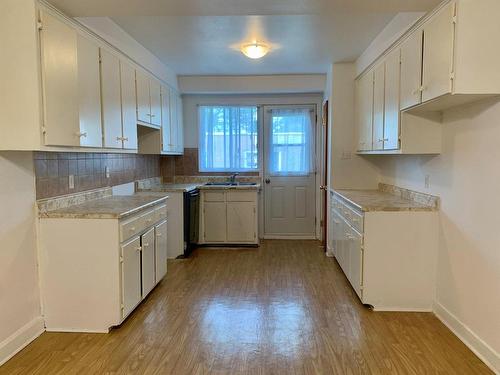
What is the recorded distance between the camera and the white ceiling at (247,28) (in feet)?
8.14

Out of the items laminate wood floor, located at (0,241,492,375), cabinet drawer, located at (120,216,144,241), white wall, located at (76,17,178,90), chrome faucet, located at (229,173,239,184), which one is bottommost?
laminate wood floor, located at (0,241,492,375)

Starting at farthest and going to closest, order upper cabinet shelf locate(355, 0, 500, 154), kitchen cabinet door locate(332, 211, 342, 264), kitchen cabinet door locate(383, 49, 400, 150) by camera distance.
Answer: kitchen cabinet door locate(332, 211, 342, 264) → kitchen cabinet door locate(383, 49, 400, 150) → upper cabinet shelf locate(355, 0, 500, 154)

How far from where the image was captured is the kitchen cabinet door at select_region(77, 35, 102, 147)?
9.28 ft

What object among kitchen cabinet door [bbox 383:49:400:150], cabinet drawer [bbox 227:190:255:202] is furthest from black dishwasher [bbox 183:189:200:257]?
kitchen cabinet door [bbox 383:49:400:150]

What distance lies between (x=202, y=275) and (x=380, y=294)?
76.4 inches

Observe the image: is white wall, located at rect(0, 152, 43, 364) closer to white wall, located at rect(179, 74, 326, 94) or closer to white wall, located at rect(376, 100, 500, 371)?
white wall, located at rect(376, 100, 500, 371)

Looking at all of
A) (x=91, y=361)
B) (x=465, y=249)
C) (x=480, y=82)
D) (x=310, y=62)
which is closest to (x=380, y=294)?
(x=465, y=249)

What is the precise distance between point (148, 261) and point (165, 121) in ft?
7.32

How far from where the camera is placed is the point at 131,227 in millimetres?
3061

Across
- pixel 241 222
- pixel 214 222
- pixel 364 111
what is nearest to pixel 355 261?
pixel 364 111

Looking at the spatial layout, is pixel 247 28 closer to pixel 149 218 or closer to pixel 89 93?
pixel 89 93

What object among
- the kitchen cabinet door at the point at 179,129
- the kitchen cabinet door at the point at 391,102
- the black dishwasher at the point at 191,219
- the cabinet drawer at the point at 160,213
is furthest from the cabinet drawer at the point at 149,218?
the kitchen cabinet door at the point at 391,102

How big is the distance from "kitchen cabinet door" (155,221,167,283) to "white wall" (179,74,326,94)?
2.56 meters

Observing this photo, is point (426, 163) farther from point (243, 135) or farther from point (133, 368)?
point (243, 135)
